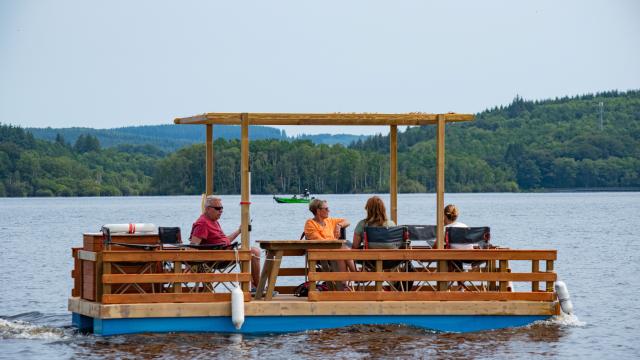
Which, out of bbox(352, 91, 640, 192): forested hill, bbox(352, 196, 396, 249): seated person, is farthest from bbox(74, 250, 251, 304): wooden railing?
bbox(352, 91, 640, 192): forested hill

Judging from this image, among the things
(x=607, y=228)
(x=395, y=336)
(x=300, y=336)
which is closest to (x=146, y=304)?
(x=300, y=336)

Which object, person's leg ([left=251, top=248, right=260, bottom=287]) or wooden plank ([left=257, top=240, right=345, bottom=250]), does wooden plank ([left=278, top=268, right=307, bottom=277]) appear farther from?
wooden plank ([left=257, top=240, right=345, bottom=250])

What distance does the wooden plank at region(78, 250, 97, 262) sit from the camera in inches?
526

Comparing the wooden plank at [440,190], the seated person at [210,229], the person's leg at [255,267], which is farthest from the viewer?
the person's leg at [255,267]

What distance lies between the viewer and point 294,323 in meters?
13.4

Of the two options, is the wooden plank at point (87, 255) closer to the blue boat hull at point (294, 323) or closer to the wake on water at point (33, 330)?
the blue boat hull at point (294, 323)

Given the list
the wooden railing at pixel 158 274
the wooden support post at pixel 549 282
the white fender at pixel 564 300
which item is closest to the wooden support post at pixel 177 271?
the wooden railing at pixel 158 274

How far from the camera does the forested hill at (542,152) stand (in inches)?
5576

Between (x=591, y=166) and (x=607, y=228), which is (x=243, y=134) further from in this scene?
(x=591, y=166)

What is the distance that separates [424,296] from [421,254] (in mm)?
492

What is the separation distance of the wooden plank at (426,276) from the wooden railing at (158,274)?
936 millimetres

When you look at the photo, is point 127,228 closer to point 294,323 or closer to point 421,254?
point 294,323

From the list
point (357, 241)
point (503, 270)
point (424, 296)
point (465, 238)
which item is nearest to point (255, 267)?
point (357, 241)

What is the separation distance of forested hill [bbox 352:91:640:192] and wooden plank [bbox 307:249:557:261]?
120079mm
